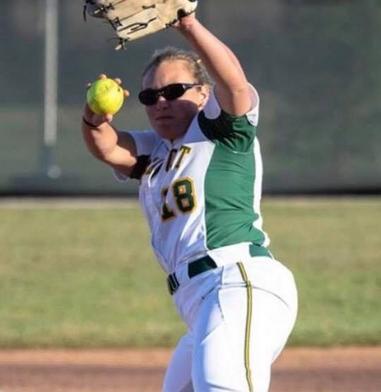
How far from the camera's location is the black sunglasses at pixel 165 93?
454cm

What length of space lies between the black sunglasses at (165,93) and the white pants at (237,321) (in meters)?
0.63

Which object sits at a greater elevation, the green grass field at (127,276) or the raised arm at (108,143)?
the raised arm at (108,143)

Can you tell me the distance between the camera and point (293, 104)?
57.7ft

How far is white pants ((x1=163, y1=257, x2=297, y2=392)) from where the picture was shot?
410cm

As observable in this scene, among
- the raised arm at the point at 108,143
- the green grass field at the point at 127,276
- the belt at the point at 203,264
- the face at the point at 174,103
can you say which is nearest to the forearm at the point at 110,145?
the raised arm at the point at 108,143

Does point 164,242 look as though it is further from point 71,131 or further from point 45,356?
point 71,131

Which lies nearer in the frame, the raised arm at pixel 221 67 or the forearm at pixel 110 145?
the raised arm at pixel 221 67

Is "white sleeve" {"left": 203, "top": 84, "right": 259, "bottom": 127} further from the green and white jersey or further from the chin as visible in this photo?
the chin

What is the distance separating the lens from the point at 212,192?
4402mm

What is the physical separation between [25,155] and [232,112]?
13.4 meters

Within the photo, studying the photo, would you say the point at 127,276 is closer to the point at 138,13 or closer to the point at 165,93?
the point at 165,93

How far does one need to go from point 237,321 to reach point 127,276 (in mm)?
6588

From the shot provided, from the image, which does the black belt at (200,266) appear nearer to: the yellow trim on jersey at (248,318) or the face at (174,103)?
the yellow trim on jersey at (248,318)

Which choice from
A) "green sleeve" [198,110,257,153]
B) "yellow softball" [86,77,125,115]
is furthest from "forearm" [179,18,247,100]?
"yellow softball" [86,77,125,115]
